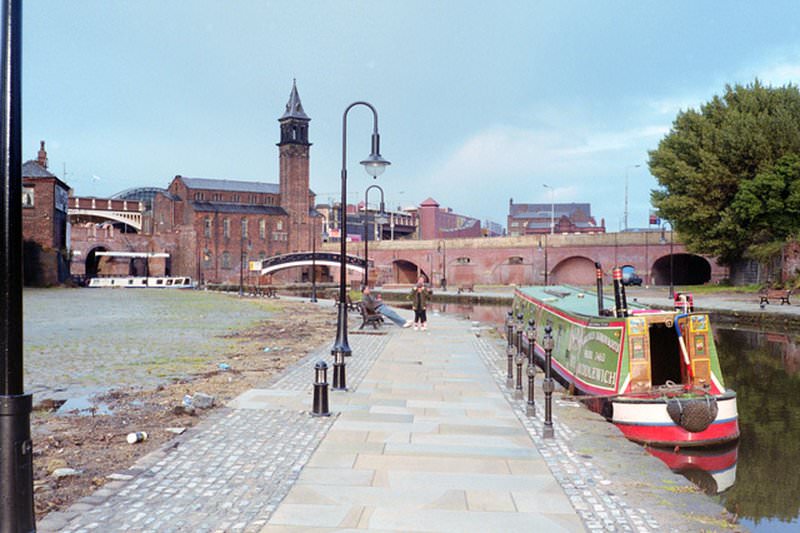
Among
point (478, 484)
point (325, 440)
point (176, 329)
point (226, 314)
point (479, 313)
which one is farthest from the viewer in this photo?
point (479, 313)

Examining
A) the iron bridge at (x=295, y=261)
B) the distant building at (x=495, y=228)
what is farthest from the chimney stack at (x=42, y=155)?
the distant building at (x=495, y=228)

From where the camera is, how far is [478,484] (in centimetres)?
560

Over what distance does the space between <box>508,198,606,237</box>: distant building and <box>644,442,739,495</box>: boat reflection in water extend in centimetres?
9156

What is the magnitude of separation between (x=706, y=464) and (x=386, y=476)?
510 cm

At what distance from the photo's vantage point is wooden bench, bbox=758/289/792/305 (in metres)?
31.4

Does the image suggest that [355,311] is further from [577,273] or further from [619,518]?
[577,273]

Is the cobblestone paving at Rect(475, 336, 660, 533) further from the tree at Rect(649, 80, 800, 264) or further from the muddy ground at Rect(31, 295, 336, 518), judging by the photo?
the tree at Rect(649, 80, 800, 264)

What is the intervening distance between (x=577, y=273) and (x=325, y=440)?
5915 cm

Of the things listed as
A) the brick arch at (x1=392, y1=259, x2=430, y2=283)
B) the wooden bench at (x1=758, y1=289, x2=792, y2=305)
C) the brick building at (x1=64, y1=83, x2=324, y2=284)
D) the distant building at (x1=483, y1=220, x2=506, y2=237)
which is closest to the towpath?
the wooden bench at (x1=758, y1=289, x2=792, y2=305)

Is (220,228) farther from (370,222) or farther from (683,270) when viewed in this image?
(683,270)

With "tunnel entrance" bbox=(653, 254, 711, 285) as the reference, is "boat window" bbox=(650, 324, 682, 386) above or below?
below

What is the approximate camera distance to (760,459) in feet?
29.3

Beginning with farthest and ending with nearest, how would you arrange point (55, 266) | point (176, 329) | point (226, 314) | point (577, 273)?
point (577, 273)
point (55, 266)
point (226, 314)
point (176, 329)

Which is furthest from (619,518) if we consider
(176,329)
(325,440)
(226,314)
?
(226,314)
